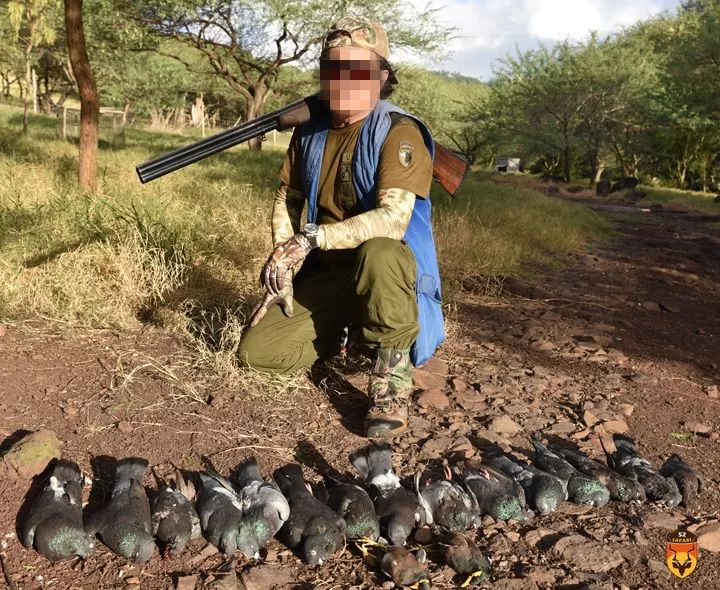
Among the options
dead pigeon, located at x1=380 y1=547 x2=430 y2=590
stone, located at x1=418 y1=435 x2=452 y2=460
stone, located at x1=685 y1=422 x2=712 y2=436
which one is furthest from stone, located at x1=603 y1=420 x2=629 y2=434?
dead pigeon, located at x1=380 y1=547 x2=430 y2=590

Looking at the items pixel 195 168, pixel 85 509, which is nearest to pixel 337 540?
pixel 85 509

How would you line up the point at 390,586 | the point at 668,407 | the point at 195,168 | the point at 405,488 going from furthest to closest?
the point at 195,168, the point at 668,407, the point at 405,488, the point at 390,586

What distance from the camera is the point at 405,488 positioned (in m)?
2.74

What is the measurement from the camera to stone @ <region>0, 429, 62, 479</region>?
257 cm

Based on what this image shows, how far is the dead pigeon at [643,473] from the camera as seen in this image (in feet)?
8.80

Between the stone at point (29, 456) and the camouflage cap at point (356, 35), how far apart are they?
7.11 ft

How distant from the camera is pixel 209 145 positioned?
12.1ft

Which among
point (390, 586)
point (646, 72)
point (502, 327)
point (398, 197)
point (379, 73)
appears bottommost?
point (390, 586)

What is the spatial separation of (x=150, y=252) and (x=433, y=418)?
2.57 meters

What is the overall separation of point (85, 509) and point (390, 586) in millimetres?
1147

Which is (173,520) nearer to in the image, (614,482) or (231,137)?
(614,482)

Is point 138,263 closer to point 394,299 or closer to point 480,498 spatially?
point 394,299

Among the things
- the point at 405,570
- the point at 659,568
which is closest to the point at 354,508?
the point at 405,570

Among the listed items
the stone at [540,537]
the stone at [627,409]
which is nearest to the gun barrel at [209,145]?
the stone at [627,409]
